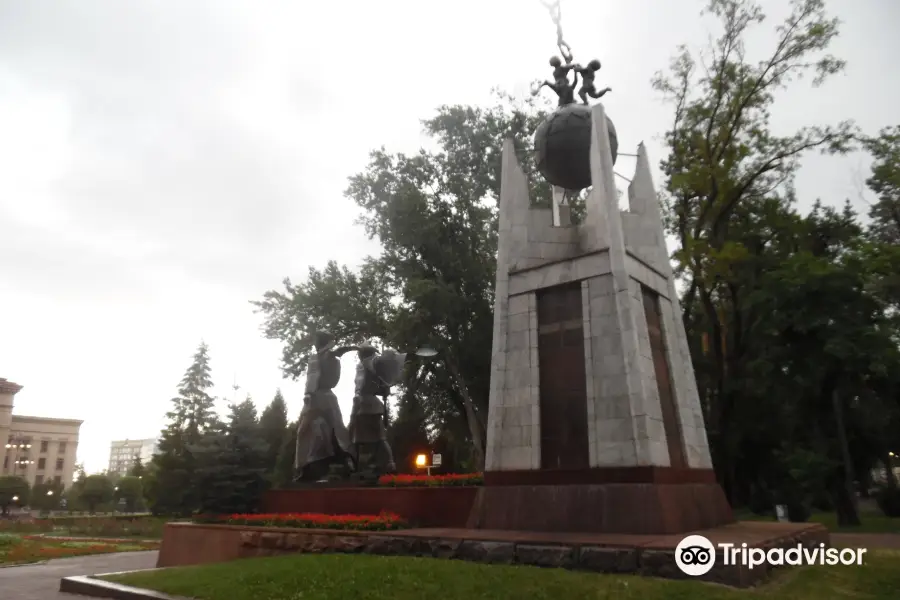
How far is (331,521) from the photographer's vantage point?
34.3 feet

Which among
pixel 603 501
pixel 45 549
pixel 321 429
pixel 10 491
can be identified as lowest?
pixel 45 549

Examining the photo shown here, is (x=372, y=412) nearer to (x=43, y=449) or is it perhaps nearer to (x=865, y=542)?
(x=865, y=542)

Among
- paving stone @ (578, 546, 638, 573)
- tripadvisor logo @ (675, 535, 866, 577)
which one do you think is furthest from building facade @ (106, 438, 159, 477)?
tripadvisor logo @ (675, 535, 866, 577)

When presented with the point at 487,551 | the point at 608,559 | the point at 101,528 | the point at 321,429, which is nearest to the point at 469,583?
the point at 487,551

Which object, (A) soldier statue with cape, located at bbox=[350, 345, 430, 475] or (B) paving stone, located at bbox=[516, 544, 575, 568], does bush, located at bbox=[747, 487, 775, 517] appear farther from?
(B) paving stone, located at bbox=[516, 544, 575, 568]

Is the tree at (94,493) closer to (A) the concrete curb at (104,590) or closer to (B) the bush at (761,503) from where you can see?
(A) the concrete curb at (104,590)

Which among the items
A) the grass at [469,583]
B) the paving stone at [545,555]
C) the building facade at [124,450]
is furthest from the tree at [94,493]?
the building facade at [124,450]

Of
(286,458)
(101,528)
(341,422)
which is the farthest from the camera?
(286,458)

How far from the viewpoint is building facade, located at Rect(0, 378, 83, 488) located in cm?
7944

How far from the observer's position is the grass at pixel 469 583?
18.8 feet

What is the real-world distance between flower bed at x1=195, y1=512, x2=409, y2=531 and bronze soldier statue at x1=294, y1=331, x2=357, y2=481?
1.82 m

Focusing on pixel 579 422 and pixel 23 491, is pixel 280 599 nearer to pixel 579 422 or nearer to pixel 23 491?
pixel 579 422

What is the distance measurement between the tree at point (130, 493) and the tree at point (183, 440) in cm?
1253

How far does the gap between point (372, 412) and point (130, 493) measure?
5028cm
